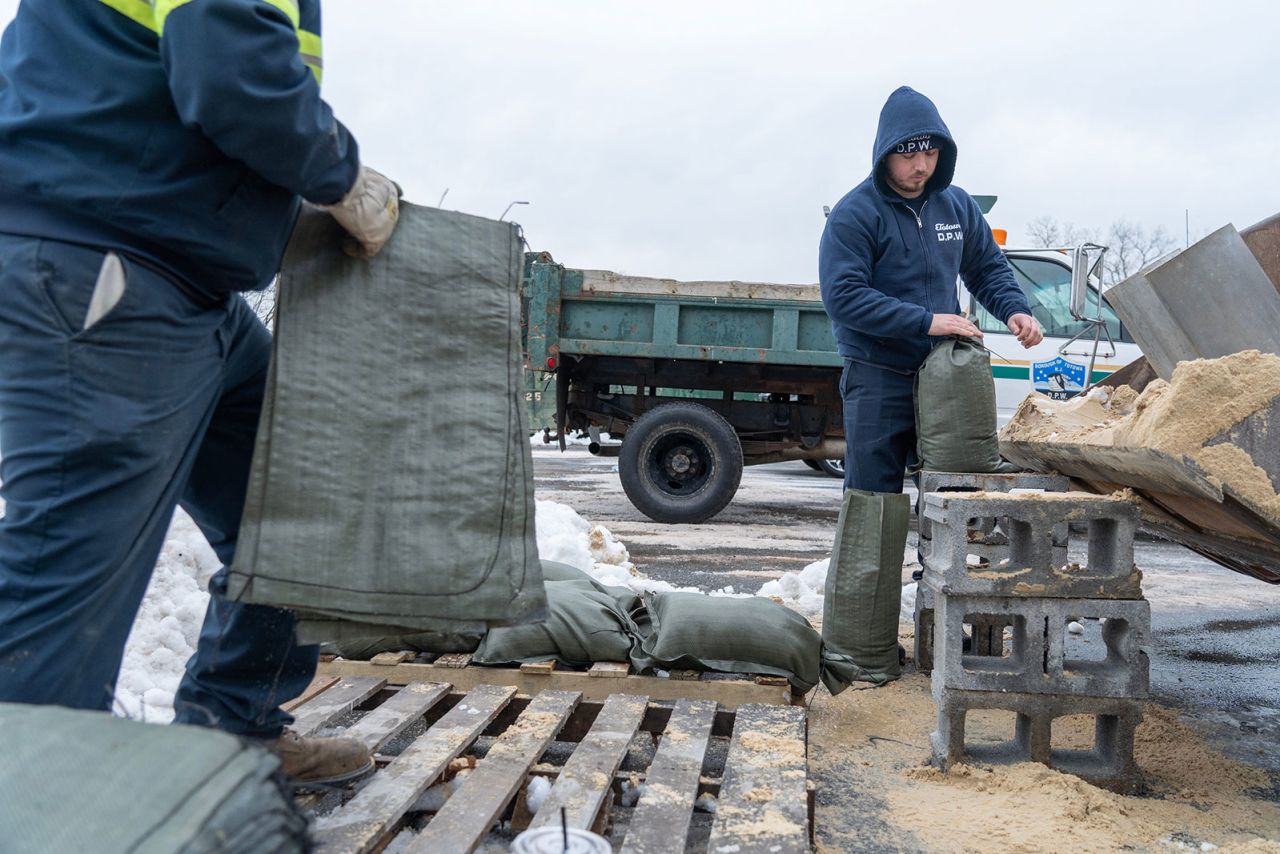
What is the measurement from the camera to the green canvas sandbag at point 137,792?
3.25ft

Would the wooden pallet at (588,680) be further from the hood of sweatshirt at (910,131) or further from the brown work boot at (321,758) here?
the hood of sweatshirt at (910,131)

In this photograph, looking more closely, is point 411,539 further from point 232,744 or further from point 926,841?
point 926,841

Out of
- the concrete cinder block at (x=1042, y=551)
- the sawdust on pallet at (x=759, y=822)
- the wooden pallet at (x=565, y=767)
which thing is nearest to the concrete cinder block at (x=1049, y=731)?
the concrete cinder block at (x=1042, y=551)

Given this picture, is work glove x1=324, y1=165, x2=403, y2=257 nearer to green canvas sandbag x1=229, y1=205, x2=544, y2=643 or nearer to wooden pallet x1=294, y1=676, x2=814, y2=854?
green canvas sandbag x1=229, y1=205, x2=544, y2=643

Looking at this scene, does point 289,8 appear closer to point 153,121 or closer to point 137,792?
point 153,121

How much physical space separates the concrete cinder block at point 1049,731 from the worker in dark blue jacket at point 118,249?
193cm

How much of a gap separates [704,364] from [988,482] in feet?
17.2

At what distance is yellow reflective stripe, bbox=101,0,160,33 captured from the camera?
1564 mm

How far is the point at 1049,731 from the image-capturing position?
2.60 m

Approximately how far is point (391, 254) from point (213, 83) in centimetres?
44

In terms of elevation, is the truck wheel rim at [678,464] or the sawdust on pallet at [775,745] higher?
the truck wheel rim at [678,464]

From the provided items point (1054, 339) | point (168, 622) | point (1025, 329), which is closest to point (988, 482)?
Result: point (1025, 329)

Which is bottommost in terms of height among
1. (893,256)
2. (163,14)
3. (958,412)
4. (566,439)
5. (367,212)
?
(566,439)

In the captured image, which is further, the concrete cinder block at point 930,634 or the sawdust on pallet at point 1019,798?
the concrete cinder block at point 930,634
